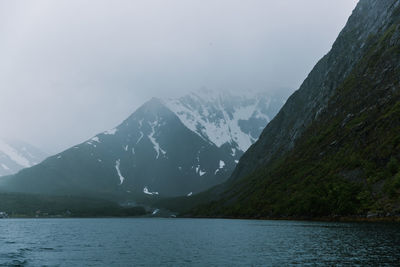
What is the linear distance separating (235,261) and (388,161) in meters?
123

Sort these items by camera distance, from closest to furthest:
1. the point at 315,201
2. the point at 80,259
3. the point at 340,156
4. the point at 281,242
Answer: the point at 80,259
the point at 281,242
the point at 315,201
the point at 340,156

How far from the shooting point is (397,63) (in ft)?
651

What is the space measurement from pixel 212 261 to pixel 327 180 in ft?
461

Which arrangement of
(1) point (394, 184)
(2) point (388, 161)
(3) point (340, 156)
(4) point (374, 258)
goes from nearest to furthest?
(4) point (374, 258)
(1) point (394, 184)
(2) point (388, 161)
(3) point (340, 156)

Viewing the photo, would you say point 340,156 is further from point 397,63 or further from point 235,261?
point 235,261

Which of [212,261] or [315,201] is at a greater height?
[315,201]

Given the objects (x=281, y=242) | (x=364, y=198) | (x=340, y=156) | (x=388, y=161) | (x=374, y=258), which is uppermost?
(x=340, y=156)

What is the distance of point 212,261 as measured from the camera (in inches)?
2304

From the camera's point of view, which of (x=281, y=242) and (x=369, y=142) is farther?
(x=369, y=142)

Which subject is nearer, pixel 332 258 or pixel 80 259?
pixel 332 258

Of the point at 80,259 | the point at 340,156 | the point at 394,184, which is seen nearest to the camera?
the point at 80,259

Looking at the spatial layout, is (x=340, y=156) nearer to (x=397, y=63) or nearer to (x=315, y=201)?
(x=315, y=201)

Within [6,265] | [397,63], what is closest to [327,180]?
[397,63]

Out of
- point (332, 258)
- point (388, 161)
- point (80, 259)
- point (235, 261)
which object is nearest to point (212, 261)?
point (235, 261)
